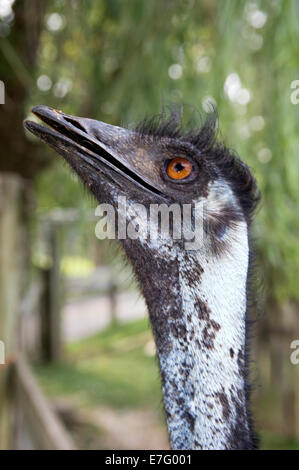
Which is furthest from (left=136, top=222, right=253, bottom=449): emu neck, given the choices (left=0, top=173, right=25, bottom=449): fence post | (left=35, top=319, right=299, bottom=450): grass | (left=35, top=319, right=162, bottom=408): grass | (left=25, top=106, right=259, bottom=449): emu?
(left=35, top=319, right=162, bottom=408): grass

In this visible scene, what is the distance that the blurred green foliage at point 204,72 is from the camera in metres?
1.92

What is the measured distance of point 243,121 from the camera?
2.66m

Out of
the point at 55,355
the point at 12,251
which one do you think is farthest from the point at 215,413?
the point at 55,355

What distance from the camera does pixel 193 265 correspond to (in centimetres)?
100

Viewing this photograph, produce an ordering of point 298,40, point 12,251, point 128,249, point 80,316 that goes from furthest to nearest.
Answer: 1. point 80,316
2. point 12,251
3. point 298,40
4. point 128,249

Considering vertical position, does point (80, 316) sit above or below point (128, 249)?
below

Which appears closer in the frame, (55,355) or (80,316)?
(55,355)

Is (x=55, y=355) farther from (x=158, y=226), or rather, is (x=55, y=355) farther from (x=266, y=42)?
(x=158, y=226)

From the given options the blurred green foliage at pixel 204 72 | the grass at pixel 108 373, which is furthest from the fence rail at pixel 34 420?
the grass at pixel 108 373

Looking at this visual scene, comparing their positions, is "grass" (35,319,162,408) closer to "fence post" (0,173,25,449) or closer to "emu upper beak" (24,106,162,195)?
"fence post" (0,173,25,449)

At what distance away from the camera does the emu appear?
3.15ft

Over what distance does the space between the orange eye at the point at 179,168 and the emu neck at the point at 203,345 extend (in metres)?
0.14

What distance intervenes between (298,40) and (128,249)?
39.0 inches

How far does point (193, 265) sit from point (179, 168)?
0.18 m
